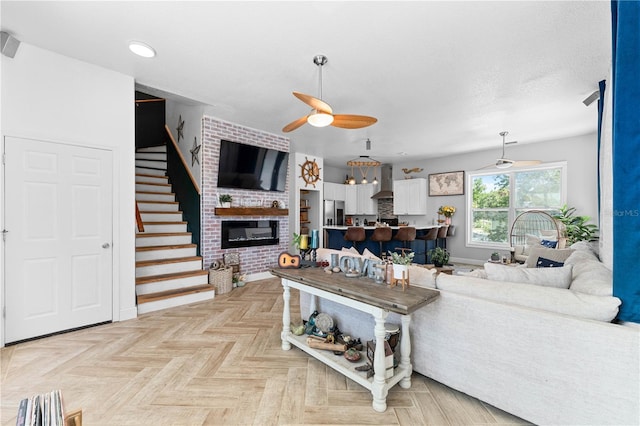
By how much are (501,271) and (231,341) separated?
2.47 m

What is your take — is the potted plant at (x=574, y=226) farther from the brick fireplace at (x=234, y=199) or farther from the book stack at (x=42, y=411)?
the book stack at (x=42, y=411)

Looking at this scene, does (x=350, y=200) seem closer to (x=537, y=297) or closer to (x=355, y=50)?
(x=355, y=50)

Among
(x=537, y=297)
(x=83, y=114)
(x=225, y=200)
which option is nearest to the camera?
(x=537, y=297)

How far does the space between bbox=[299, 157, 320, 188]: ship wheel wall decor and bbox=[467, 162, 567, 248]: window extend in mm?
3839

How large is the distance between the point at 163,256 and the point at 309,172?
3758 millimetres

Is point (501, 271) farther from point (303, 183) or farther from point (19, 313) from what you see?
point (303, 183)

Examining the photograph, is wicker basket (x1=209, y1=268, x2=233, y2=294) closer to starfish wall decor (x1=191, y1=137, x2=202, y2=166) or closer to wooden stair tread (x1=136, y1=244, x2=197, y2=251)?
wooden stair tread (x1=136, y1=244, x2=197, y2=251)

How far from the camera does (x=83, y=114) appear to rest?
9.79 feet

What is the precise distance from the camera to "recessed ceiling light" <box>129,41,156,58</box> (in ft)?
8.32

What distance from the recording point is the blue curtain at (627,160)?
147 centimetres

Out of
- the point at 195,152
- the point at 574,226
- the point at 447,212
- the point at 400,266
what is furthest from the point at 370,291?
the point at 447,212

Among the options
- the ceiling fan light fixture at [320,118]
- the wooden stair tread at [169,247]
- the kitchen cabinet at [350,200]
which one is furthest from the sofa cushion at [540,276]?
the kitchen cabinet at [350,200]

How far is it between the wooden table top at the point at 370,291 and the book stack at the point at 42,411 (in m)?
1.47

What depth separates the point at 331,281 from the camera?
2113 millimetres
